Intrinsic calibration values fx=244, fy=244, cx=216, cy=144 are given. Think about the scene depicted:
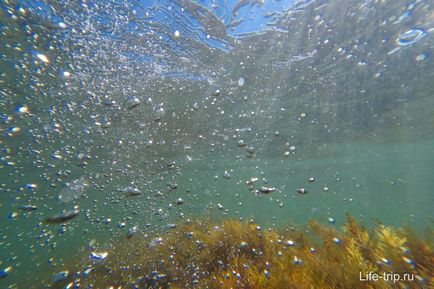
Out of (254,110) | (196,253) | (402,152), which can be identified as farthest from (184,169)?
(402,152)

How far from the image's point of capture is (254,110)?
56.0 feet

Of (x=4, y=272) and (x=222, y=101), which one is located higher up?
(x=222, y=101)

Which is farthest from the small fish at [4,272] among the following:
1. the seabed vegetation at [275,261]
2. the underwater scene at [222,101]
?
the seabed vegetation at [275,261]

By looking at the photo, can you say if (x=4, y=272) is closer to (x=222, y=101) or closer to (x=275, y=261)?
(x=275, y=261)

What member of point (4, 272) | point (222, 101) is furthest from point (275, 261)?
point (222, 101)

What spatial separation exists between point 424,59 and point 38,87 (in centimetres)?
1939

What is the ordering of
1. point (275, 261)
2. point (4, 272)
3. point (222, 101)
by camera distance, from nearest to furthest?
point (4, 272), point (275, 261), point (222, 101)

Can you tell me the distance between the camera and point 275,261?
675cm

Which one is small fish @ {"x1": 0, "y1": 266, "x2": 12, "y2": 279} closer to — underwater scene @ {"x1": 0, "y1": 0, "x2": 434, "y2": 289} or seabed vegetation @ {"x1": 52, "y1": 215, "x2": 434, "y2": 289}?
underwater scene @ {"x1": 0, "y1": 0, "x2": 434, "y2": 289}

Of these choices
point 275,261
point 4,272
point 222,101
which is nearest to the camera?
point 4,272

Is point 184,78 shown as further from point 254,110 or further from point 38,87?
point 38,87

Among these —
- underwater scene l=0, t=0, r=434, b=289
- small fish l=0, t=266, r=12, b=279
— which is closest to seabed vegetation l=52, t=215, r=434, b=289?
underwater scene l=0, t=0, r=434, b=289

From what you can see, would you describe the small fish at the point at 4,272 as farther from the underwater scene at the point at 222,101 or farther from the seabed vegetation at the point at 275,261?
the seabed vegetation at the point at 275,261

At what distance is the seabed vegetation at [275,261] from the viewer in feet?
17.1
